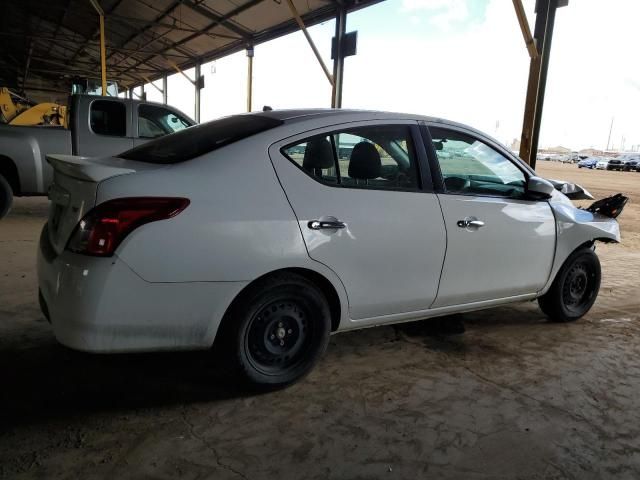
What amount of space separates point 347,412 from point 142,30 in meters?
17.8

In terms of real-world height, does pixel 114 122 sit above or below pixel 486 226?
above

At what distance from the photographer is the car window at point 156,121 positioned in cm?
773

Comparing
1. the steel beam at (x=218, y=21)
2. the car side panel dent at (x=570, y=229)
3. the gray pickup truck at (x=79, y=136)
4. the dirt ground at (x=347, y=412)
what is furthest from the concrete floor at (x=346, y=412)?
the steel beam at (x=218, y=21)

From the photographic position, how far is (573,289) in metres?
4.16

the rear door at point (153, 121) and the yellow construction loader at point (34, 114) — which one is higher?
the yellow construction loader at point (34, 114)

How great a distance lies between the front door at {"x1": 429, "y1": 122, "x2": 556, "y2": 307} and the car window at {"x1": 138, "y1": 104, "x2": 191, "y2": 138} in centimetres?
538

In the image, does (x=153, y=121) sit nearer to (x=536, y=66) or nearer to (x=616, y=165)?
(x=536, y=66)

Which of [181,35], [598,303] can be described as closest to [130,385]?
[598,303]

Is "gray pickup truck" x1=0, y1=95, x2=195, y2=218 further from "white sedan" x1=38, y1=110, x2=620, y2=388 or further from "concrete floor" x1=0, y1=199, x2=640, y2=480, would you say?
"white sedan" x1=38, y1=110, x2=620, y2=388

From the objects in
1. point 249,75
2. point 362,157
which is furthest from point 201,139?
point 249,75

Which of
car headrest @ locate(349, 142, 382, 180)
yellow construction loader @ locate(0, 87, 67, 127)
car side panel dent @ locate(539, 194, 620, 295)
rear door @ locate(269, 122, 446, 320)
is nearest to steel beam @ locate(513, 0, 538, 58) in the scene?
car side panel dent @ locate(539, 194, 620, 295)

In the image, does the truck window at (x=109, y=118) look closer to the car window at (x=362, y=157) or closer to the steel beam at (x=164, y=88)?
the car window at (x=362, y=157)

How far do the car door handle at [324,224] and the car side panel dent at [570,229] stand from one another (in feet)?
6.31

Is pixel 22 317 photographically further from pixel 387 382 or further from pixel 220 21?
pixel 220 21
